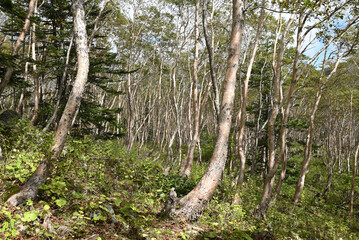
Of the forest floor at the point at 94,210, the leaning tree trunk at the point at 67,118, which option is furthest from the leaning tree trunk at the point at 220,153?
the leaning tree trunk at the point at 67,118

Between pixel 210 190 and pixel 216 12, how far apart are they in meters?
12.0

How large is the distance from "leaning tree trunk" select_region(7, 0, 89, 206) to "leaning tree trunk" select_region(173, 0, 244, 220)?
269 cm

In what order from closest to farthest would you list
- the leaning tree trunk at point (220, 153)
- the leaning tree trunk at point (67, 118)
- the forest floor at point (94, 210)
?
the forest floor at point (94, 210) < the leaning tree trunk at point (67, 118) < the leaning tree trunk at point (220, 153)

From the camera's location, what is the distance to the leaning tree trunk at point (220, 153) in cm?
450

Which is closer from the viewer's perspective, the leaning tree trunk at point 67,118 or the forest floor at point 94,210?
the forest floor at point 94,210

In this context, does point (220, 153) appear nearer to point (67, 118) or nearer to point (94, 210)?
point (94, 210)

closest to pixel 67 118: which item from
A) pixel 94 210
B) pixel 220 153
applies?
pixel 94 210

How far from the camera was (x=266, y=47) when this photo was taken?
12.9 m

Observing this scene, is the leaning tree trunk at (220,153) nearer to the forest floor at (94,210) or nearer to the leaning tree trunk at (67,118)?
the forest floor at (94,210)

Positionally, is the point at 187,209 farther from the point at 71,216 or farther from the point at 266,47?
the point at 266,47

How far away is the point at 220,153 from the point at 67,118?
3.28m

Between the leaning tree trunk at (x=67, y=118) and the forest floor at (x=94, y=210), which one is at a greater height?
the leaning tree trunk at (x=67, y=118)

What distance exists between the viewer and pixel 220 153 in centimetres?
471

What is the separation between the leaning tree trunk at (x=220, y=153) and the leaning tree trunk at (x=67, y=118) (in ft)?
8.81
